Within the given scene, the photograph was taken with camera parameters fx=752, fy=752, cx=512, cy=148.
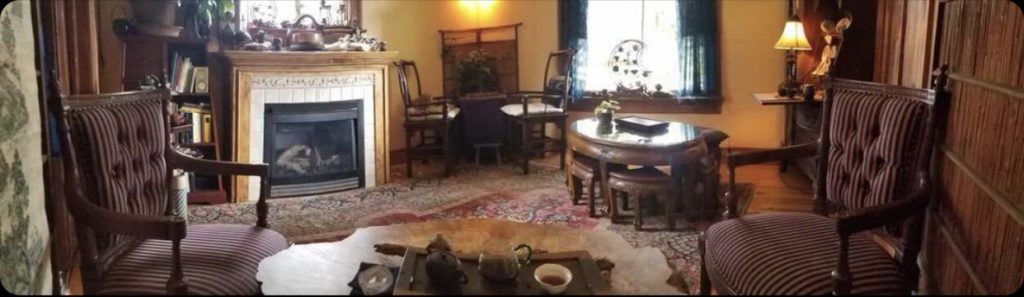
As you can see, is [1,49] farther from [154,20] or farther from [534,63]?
[534,63]

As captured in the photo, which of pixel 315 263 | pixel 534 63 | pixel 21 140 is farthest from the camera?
pixel 534 63

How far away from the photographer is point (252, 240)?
2361 millimetres

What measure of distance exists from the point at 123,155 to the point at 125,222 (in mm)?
454

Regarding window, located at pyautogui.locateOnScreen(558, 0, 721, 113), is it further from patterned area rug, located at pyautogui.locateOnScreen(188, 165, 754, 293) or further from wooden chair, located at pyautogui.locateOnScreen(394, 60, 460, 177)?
patterned area rug, located at pyautogui.locateOnScreen(188, 165, 754, 293)

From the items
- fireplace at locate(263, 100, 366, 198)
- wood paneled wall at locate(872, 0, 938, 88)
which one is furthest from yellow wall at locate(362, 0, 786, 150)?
wood paneled wall at locate(872, 0, 938, 88)

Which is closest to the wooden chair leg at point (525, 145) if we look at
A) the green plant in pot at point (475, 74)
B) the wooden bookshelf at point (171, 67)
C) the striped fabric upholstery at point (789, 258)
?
the green plant in pot at point (475, 74)

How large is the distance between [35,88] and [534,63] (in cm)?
465

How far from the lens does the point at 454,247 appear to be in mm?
2293

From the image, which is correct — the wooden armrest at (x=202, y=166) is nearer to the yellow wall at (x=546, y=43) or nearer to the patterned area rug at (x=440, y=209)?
the patterned area rug at (x=440, y=209)

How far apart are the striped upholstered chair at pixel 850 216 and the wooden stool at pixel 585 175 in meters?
1.53

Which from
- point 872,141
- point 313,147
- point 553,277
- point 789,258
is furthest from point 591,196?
point 553,277

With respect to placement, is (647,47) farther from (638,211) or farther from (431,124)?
(638,211)

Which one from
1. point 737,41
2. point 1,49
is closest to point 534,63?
point 737,41

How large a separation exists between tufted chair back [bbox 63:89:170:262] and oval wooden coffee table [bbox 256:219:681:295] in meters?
0.57
